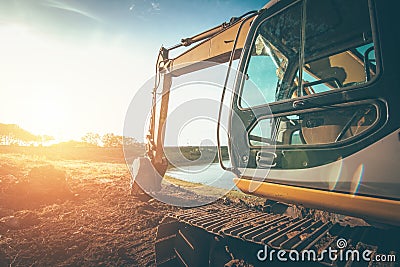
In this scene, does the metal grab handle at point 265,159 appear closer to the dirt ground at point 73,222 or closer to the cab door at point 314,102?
the cab door at point 314,102

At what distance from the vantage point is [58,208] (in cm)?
553

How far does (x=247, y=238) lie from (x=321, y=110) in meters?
1.16

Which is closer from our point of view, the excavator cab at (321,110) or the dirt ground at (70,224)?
the excavator cab at (321,110)

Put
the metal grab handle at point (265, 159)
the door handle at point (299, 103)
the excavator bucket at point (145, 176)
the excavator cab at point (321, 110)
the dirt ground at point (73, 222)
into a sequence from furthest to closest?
the excavator bucket at point (145, 176) → the dirt ground at point (73, 222) → the metal grab handle at point (265, 159) → the door handle at point (299, 103) → the excavator cab at point (321, 110)

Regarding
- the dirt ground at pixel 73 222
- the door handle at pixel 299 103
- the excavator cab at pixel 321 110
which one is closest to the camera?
the excavator cab at pixel 321 110

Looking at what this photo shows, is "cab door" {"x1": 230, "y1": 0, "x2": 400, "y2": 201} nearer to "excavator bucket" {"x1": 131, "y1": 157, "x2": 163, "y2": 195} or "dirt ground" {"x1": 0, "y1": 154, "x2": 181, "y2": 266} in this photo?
"dirt ground" {"x1": 0, "y1": 154, "x2": 181, "y2": 266}

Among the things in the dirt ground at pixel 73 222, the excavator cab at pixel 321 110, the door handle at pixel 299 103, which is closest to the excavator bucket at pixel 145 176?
the dirt ground at pixel 73 222

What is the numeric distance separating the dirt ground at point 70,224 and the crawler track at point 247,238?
98 cm

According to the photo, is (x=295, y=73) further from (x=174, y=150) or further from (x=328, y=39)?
(x=174, y=150)

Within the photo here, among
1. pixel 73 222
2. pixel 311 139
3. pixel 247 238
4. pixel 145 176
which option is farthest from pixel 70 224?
pixel 311 139

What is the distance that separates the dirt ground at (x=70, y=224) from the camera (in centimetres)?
327

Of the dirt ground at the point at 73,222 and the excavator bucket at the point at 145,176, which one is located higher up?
the excavator bucket at the point at 145,176

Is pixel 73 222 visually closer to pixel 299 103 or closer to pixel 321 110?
pixel 299 103

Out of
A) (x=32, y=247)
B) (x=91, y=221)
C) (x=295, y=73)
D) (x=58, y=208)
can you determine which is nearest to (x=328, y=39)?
(x=295, y=73)
